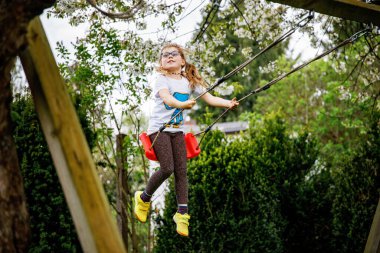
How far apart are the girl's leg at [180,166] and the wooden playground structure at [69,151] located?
1572 millimetres

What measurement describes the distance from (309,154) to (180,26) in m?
3.63

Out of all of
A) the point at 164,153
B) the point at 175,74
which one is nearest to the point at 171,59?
the point at 175,74

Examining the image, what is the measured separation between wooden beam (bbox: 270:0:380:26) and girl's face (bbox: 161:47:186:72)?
0.90 m

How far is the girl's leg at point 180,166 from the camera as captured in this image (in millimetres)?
3814

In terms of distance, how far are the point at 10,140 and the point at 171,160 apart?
63.7 inches

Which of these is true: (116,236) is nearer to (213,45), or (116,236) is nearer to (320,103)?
(213,45)

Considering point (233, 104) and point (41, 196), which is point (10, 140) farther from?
point (41, 196)

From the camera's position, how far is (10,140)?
7.40 ft

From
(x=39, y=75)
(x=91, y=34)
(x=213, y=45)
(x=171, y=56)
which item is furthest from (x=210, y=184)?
(x=39, y=75)

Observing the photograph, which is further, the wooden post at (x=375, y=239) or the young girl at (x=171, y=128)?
the wooden post at (x=375, y=239)

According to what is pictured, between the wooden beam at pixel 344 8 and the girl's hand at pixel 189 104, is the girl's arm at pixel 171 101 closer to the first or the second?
the girl's hand at pixel 189 104

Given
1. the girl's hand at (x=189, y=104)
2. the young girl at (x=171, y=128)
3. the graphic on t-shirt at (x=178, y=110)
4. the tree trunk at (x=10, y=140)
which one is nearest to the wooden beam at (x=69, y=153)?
the tree trunk at (x=10, y=140)

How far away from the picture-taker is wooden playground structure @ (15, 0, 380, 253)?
2.13 m

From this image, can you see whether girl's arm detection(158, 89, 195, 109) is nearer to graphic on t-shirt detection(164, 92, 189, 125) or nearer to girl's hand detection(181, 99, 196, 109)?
girl's hand detection(181, 99, 196, 109)
